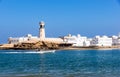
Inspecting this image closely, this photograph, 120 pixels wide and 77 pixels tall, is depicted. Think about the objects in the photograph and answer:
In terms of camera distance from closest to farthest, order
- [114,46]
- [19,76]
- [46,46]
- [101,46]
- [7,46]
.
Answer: [19,76]
[46,46]
[7,46]
[101,46]
[114,46]

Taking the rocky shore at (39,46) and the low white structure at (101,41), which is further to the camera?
the low white structure at (101,41)

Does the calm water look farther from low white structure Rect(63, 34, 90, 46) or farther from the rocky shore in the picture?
low white structure Rect(63, 34, 90, 46)

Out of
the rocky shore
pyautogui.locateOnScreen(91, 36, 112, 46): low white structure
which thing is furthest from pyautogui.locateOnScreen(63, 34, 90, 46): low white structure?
the rocky shore

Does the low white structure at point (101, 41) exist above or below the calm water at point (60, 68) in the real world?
above

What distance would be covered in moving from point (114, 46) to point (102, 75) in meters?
114

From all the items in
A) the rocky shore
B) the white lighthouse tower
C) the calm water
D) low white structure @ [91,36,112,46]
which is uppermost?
the white lighthouse tower

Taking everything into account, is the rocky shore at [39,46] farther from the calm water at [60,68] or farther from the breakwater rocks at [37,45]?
the calm water at [60,68]

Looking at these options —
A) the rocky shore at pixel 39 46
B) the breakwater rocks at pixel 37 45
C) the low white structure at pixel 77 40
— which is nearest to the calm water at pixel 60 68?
the rocky shore at pixel 39 46

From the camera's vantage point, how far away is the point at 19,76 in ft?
65.0

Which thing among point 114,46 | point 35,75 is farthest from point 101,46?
point 35,75

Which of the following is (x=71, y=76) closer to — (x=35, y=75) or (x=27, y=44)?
(x=35, y=75)

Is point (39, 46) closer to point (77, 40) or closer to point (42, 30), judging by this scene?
point (42, 30)

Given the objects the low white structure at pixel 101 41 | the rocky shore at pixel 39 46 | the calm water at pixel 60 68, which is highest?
the low white structure at pixel 101 41

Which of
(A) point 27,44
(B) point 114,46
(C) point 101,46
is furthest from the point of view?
(B) point 114,46
